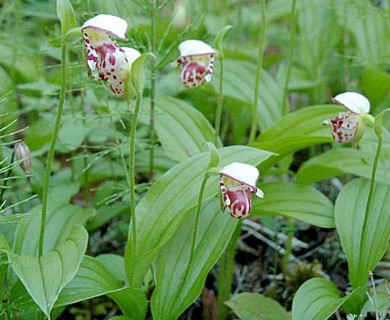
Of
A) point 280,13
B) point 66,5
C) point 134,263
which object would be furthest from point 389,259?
point 280,13

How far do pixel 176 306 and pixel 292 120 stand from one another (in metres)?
0.65

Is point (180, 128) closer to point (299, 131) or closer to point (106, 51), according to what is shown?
point (299, 131)

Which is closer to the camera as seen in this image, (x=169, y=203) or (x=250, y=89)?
(x=169, y=203)

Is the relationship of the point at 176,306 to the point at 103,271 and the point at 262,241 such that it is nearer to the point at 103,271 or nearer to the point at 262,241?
the point at 103,271

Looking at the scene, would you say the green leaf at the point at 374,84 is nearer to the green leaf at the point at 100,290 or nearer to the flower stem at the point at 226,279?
the flower stem at the point at 226,279

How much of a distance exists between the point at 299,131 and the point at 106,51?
0.73m

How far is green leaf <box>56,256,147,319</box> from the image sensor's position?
Result: 4.62 ft

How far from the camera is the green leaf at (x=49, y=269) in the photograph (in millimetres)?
1240

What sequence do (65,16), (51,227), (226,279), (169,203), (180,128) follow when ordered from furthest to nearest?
(180,128)
(226,279)
(51,227)
(169,203)
(65,16)

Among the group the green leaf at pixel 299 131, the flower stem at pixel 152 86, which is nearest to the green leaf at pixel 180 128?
the flower stem at pixel 152 86

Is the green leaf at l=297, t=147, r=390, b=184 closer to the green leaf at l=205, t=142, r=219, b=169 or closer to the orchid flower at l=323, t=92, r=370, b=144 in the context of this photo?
the orchid flower at l=323, t=92, r=370, b=144

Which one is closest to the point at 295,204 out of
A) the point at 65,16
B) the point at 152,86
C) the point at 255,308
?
the point at 255,308

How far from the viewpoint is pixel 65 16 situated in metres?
1.28

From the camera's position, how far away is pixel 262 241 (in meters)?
2.14
